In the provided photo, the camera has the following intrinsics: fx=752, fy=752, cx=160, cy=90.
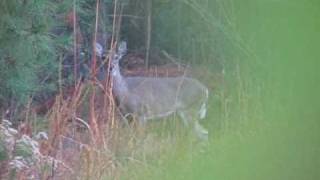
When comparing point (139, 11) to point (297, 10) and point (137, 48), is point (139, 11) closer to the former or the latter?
point (137, 48)

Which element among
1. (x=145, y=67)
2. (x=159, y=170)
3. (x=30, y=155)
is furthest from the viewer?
(x=145, y=67)

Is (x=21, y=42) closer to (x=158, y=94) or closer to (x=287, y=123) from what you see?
(x=287, y=123)

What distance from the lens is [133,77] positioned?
6.94 m

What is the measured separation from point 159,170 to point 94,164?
852 millimetres

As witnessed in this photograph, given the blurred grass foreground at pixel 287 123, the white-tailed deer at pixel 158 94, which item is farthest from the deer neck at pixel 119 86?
the blurred grass foreground at pixel 287 123

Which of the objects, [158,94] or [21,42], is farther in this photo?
[158,94]

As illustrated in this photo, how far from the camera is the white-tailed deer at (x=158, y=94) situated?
6.28m

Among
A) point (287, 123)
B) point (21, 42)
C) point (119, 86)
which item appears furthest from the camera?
point (119, 86)

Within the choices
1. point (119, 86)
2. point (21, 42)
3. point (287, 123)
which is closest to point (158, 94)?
point (119, 86)

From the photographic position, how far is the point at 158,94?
651cm

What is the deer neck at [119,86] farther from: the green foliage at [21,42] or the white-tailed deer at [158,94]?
the green foliage at [21,42]

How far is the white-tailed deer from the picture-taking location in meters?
6.28

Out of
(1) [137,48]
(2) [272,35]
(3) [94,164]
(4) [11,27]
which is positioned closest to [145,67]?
(1) [137,48]

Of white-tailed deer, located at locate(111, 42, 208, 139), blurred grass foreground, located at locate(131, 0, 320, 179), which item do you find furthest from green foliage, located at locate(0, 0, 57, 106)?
blurred grass foreground, located at locate(131, 0, 320, 179)
